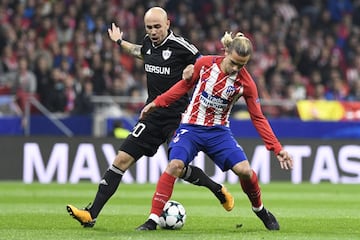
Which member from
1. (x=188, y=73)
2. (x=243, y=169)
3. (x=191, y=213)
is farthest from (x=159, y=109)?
(x=191, y=213)

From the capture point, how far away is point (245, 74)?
916cm

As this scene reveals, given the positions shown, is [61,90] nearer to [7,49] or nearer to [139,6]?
[7,49]

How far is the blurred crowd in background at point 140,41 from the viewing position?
798 inches

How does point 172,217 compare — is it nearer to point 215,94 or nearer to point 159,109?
point 159,109

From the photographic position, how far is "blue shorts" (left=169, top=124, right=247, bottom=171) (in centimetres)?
913

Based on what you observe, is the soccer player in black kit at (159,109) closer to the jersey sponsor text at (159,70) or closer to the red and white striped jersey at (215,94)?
the jersey sponsor text at (159,70)

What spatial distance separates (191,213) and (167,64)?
8.27 ft

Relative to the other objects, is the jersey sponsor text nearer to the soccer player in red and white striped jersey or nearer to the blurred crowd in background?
the soccer player in red and white striped jersey

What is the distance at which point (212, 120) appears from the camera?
9.24 meters

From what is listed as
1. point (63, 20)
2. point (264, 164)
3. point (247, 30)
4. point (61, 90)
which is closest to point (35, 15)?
point (63, 20)

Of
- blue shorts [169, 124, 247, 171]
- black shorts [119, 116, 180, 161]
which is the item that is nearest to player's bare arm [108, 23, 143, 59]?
black shorts [119, 116, 180, 161]

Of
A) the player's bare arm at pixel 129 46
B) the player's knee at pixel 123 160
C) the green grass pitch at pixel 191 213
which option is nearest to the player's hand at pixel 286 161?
the green grass pitch at pixel 191 213

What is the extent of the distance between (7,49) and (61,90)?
1.45 m

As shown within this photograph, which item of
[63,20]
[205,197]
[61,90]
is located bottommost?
[205,197]
